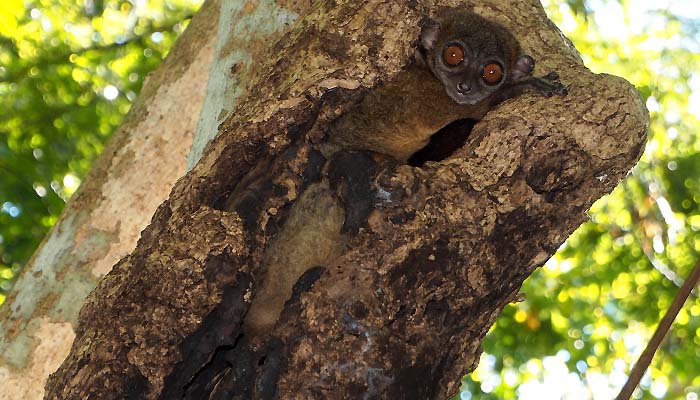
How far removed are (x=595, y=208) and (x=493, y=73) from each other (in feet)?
15.9

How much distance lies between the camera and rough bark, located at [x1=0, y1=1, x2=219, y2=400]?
10.6 ft

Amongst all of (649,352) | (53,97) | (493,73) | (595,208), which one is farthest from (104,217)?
(595,208)

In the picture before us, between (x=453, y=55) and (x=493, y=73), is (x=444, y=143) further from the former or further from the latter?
(x=453, y=55)

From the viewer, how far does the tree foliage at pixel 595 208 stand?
626 cm

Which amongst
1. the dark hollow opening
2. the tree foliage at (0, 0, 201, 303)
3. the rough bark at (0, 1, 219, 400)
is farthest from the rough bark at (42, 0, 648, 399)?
the tree foliage at (0, 0, 201, 303)

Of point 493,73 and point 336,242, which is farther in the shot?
point 493,73

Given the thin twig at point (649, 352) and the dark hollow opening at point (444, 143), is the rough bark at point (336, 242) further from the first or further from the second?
the thin twig at point (649, 352)

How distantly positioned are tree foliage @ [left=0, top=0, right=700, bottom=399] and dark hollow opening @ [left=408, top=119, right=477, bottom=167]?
156 inches

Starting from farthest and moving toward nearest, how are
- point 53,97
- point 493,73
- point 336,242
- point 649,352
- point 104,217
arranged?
point 53,97 → point 104,217 → point 493,73 → point 649,352 → point 336,242

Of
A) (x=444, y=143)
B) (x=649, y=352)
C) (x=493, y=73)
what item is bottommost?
(x=649, y=352)

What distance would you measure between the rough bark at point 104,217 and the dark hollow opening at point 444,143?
1.38 m

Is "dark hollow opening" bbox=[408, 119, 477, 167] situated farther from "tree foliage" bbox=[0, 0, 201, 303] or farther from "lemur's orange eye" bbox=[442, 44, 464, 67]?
"tree foliage" bbox=[0, 0, 201, 303]

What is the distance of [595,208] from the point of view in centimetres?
756

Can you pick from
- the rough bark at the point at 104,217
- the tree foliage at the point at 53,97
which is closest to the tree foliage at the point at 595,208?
the tree foliage at the point at 53,97
